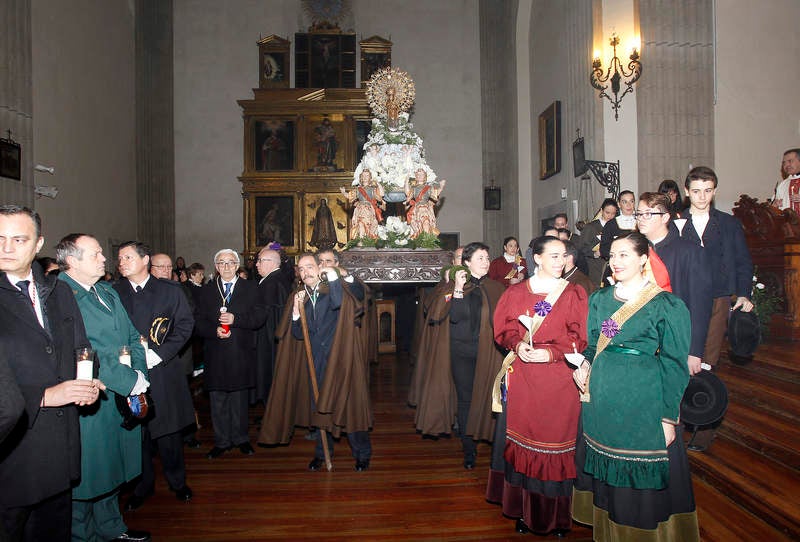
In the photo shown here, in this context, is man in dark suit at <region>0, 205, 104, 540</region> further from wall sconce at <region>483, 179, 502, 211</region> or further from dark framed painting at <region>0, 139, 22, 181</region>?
wall sconce at <region>483, 179, 502, 211</region>

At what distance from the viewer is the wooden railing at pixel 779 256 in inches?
219

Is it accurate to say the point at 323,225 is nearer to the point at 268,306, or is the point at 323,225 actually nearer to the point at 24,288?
the point at 268,306

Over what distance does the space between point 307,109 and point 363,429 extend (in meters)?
12.9

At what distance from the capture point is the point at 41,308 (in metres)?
2.48

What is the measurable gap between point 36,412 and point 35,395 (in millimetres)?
81

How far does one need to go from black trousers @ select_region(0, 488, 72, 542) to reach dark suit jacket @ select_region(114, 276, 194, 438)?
118cm

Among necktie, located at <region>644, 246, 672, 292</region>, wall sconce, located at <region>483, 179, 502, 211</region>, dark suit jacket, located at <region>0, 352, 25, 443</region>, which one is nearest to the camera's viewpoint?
dark suit jacket, located at <region>0, 352, 25, 443</region>

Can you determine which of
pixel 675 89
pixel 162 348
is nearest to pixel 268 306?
pixel 162 348

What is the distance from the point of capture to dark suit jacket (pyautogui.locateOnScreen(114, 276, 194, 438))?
146 inches

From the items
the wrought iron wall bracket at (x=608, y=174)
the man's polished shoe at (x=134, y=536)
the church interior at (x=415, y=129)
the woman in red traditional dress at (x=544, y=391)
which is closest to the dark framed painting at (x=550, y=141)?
the church interior at (x=415, y=129)

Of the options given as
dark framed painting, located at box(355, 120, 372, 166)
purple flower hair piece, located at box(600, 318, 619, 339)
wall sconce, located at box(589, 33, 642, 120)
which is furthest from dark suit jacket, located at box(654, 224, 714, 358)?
dark framed painting, located at box(355, 120, 372, 166)

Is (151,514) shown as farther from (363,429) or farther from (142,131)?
(142,131)

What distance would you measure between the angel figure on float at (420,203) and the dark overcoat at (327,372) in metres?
2.30

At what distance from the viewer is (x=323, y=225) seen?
50.3ft
